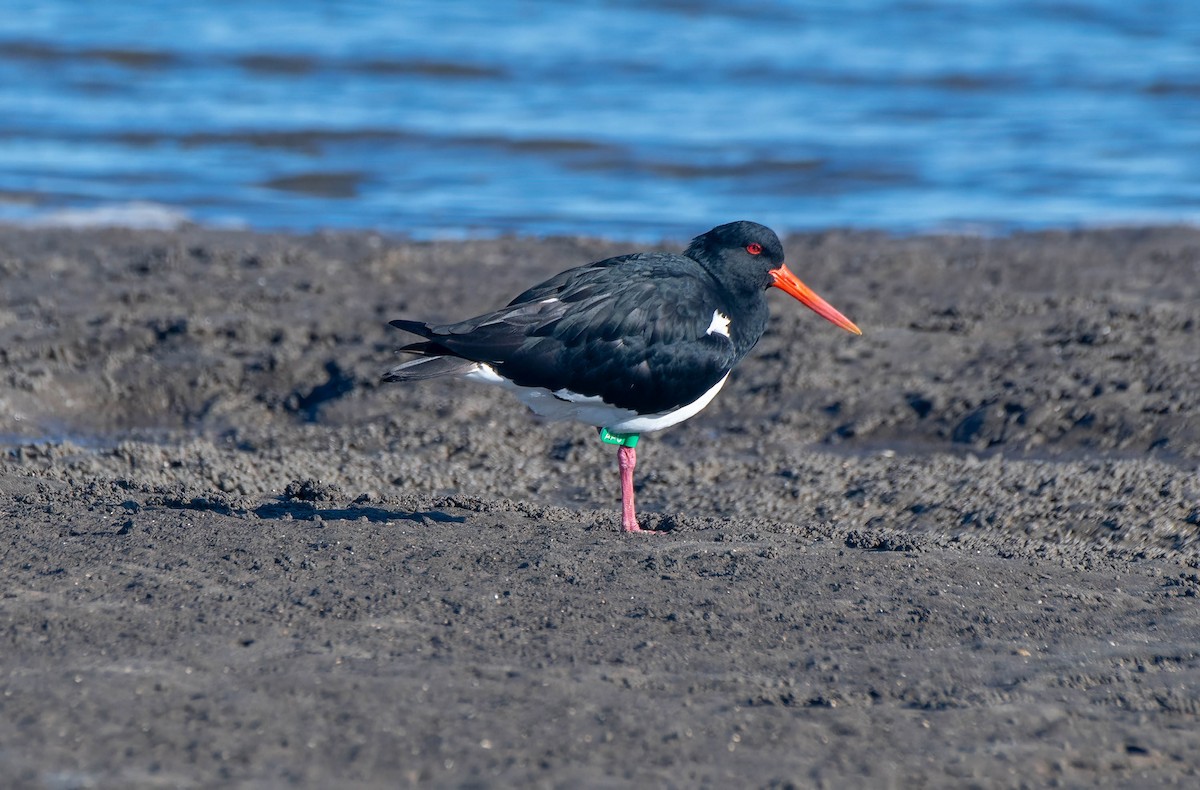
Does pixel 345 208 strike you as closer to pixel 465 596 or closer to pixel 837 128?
pixel 837 128

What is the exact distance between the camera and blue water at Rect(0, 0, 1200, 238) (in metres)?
12.6

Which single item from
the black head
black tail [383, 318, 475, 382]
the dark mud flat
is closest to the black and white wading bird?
black tail [383, 318, 475, 382]

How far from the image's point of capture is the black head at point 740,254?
604 cm

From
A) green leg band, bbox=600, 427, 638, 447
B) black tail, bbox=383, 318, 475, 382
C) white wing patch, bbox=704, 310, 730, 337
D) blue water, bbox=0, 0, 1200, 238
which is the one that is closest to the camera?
black tail, bbox=383, 318, 475, 382

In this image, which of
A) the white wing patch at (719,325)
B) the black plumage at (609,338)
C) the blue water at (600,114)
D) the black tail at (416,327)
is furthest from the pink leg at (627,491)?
the blue water at (600,114)

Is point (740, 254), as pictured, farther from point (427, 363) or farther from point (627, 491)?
point (427, 363)

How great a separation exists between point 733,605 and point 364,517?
62.6 inches

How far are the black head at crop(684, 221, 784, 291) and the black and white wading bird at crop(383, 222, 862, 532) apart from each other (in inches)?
6.2

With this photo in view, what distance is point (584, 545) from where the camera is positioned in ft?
16.8

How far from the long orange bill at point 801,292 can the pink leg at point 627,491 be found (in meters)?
1.07

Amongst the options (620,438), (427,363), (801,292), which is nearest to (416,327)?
(427,363)

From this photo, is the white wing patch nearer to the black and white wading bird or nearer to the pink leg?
the black and white wading bird

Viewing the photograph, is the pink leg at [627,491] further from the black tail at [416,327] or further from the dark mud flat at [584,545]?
the black tail at [416,327]

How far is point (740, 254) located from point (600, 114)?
1025cm
